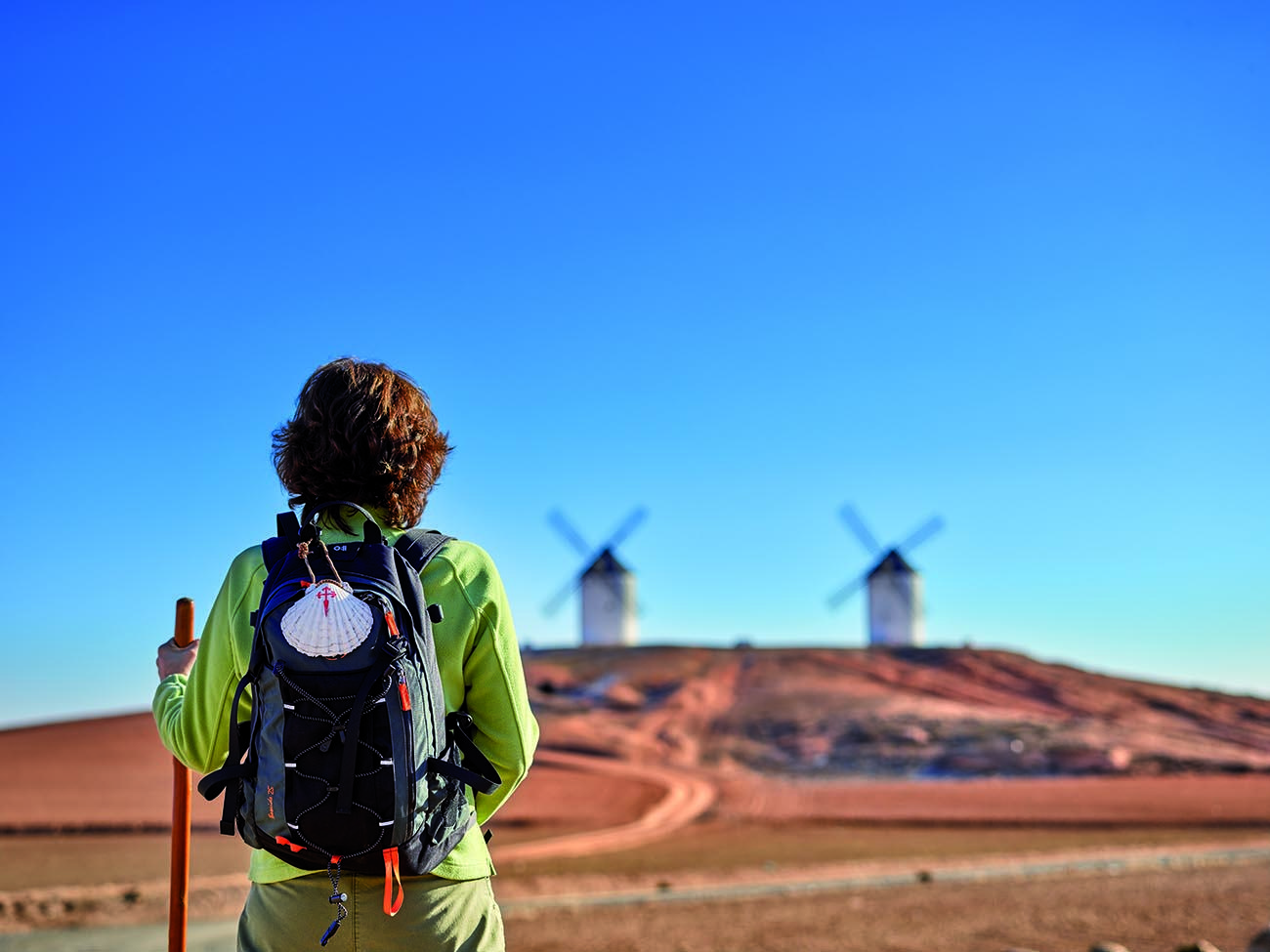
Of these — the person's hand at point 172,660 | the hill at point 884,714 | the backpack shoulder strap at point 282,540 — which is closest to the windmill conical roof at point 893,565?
the hill at point 884,714

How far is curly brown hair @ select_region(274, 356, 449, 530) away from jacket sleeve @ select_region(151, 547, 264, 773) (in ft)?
0.64

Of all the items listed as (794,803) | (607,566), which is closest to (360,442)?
(794,803)

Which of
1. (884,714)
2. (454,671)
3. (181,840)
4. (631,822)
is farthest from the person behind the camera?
(884,714)

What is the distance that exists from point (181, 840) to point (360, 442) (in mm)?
1352

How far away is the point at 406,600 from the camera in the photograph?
7.42 feet

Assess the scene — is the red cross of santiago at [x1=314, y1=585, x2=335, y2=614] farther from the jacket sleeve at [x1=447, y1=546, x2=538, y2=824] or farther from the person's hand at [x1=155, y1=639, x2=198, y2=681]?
the person's hand at [x1=155, y1=639, x2=198, y2=681]

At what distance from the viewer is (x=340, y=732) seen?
2111mm

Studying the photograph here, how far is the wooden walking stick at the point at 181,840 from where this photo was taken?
3070mm

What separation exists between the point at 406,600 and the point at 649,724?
34750 mm

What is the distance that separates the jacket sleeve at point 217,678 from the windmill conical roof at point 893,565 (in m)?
57.1

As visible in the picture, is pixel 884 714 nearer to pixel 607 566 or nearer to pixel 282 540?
pixel 607 566

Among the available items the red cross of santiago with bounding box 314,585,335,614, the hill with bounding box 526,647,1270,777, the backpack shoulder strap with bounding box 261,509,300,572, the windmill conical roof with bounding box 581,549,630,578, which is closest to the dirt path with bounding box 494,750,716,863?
the hill with bounding box 526,647,1270,777

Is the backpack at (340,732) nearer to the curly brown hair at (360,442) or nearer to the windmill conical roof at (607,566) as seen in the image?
the curly brown hair at (360,442)

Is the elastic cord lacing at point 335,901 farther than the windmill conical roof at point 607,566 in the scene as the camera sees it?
No
